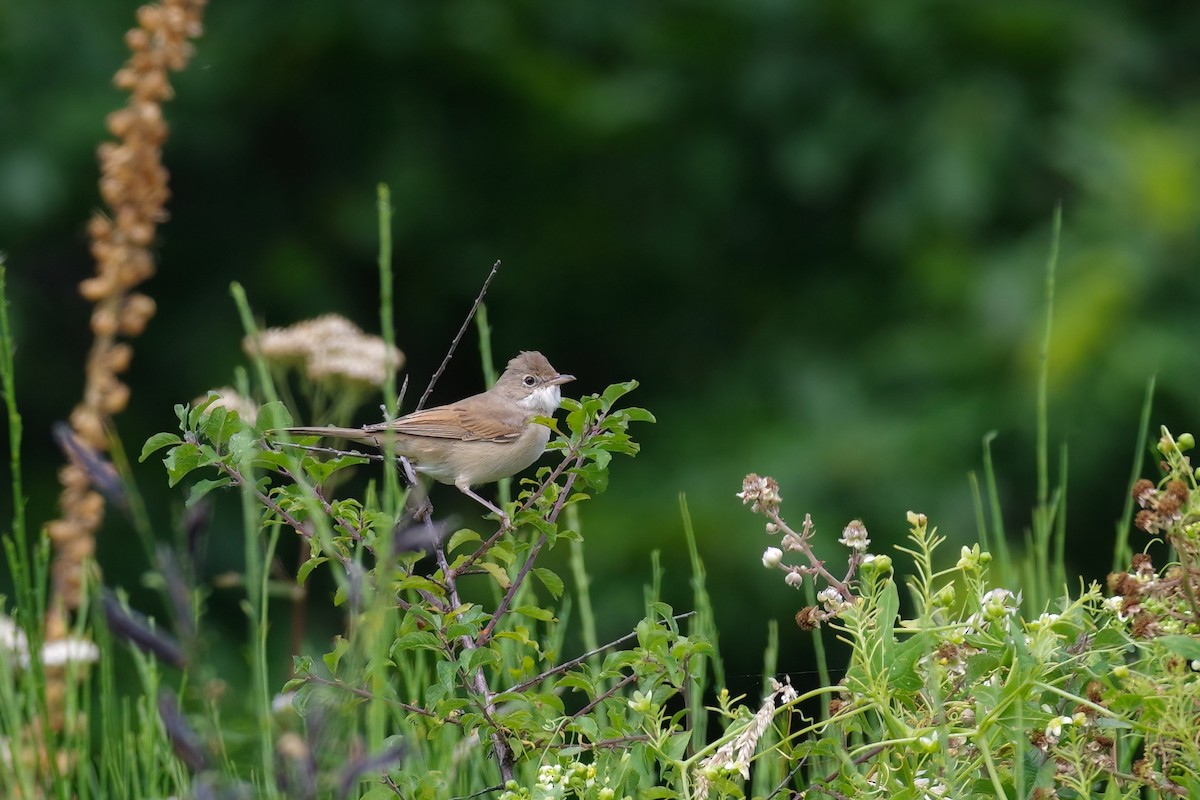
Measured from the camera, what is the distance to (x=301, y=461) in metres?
1.82

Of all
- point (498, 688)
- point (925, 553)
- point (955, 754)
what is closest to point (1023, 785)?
point (955, 754)

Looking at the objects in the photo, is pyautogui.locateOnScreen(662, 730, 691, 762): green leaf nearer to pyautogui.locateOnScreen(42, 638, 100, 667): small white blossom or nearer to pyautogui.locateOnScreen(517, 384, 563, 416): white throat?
pyautogui.locateOnScreen(42, 638, 100, 667): small white blossom

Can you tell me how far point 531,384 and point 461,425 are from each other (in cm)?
32

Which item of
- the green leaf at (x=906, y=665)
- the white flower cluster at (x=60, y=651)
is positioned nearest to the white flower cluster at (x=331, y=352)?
the white flower cluster at (x=60, y=651)

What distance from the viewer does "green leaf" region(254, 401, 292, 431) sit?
5.93 feet

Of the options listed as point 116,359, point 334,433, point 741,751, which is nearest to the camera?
point 741,751

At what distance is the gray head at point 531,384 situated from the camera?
327 cm

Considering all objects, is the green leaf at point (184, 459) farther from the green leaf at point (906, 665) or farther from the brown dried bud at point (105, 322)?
the brown dried bud at point (105, 322)

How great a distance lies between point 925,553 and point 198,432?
2.93 ft

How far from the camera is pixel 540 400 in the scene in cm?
330

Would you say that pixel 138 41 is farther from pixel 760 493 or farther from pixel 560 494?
pixel 760 493

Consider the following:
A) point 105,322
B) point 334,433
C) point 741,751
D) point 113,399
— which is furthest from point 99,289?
point 741,751

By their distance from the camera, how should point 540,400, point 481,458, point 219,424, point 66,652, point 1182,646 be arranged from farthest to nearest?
point 540,400 → point 481,458 → point 66,652 → point 219,424 → point 1182,646

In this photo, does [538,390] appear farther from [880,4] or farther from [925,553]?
[880,4]
